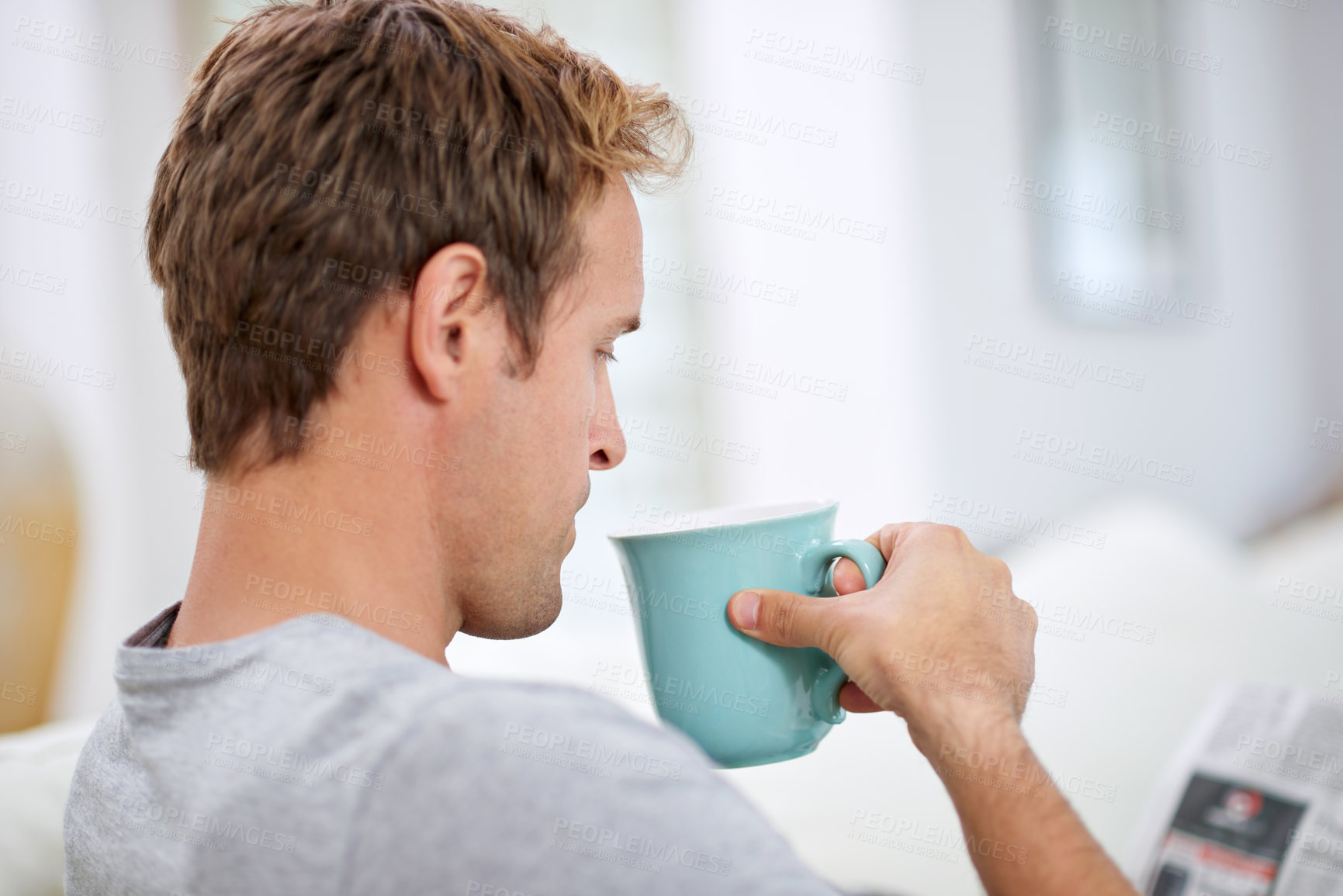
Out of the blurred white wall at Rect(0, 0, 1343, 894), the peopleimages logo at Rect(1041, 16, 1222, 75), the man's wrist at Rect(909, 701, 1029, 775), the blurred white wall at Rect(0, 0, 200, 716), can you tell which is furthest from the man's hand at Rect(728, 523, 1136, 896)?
the peopleimages logo at Rect(1041, 16, 1222, 75)

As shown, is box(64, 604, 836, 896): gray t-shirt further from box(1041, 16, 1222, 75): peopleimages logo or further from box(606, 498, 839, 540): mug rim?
box(1041, 16, 1222, 75): peopleimages logo

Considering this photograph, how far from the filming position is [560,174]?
0.73 m

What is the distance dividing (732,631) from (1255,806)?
0.60m

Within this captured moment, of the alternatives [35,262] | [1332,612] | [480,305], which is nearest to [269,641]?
[480,305]

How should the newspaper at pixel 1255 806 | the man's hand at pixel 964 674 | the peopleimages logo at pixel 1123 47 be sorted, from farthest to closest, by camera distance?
the peopleimages logo at pixel 1123 47 → the newspaper at pixel 1255 806 → the man's hand at pixel 964 674

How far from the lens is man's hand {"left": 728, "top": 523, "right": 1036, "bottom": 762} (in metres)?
0.70

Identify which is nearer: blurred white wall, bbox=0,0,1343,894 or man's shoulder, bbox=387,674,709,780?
→ man's shoulder, bbox=387,674,709,780

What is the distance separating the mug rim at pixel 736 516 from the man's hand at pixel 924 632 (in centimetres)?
6

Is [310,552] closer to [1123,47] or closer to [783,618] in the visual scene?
[783,618]

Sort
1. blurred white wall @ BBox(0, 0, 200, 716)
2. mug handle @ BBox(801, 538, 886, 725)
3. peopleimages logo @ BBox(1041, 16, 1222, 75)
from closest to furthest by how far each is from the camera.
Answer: mug handle @ BBox(801, 538, 886, 725)
blurred white wall @ BBox(0, 0, 200, 716)
peopleimages logo @ BBox(1041, 16, 1222, 75)

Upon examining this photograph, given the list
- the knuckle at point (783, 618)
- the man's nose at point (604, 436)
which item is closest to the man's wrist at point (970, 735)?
the knuckle at point (783, 618)

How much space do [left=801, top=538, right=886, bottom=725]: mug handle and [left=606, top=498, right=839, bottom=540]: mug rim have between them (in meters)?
0.04

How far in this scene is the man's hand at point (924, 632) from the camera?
2.30 ft

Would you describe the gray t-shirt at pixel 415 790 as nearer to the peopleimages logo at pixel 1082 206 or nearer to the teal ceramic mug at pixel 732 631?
the teal ceramic mug at pixel 732 631
